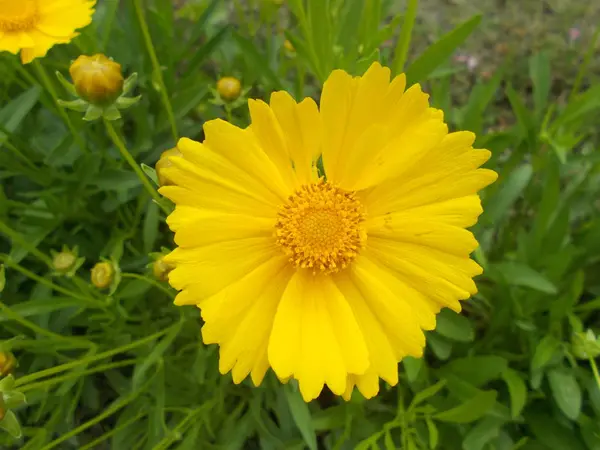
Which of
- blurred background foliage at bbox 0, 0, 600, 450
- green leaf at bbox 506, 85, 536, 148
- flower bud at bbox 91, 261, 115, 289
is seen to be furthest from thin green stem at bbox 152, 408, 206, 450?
green leaf at bbox 506, 85, 536, 148

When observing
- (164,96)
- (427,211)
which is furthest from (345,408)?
(164,96)

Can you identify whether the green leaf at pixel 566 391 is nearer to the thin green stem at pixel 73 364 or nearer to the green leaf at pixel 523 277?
the green leaf at pixel 523 277

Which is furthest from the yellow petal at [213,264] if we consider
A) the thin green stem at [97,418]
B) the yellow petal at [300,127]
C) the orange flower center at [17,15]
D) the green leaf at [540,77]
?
the green leaf at [540,77]

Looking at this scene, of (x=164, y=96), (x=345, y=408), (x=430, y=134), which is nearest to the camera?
(x=430, y=134)

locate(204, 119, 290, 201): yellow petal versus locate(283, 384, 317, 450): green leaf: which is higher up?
locate(204, 119, 290, 201): yellow petal

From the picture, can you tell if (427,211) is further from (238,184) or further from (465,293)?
(238,184)

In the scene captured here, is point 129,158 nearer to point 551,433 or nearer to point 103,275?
point 103,275

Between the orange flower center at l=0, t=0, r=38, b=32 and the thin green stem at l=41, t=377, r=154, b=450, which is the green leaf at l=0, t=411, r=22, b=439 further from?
the orange flower center at l=0, t=0, r=38, b=32
